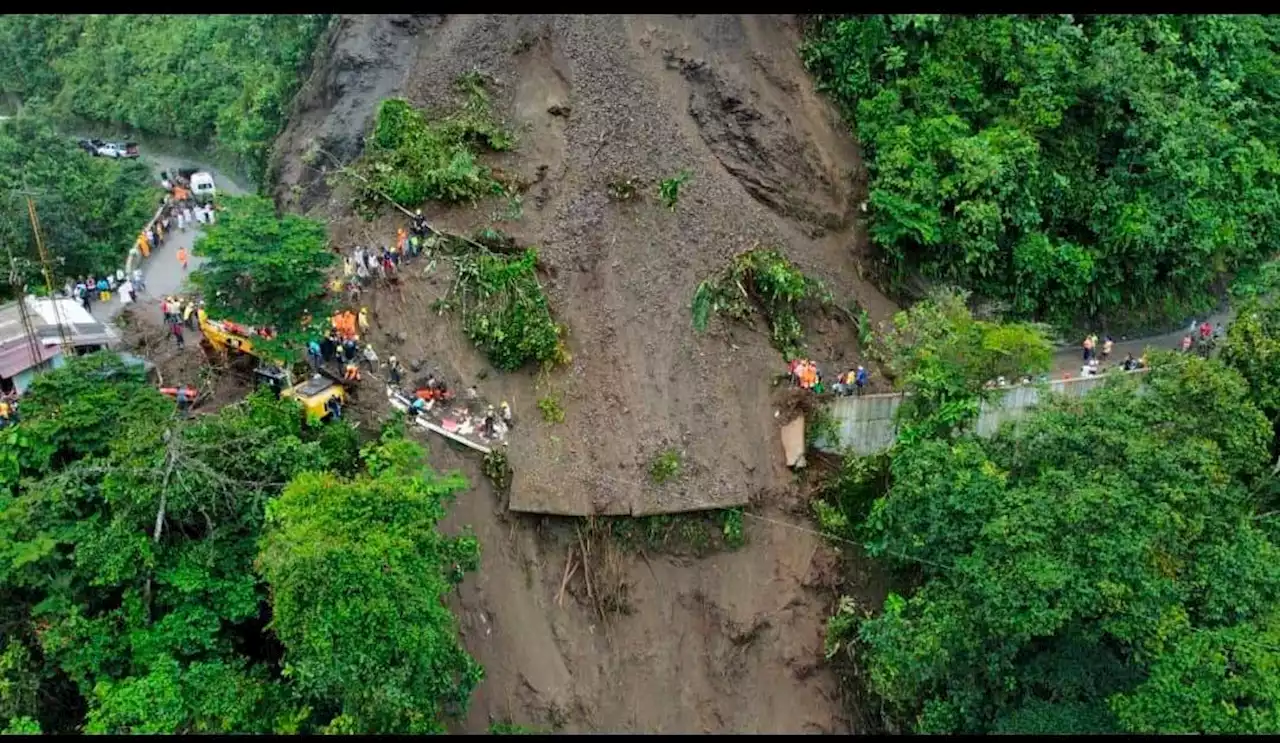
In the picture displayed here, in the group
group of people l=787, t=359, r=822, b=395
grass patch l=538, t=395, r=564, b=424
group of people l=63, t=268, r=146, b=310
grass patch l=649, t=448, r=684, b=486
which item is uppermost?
group of people l=63, t=268, r=146, b=310

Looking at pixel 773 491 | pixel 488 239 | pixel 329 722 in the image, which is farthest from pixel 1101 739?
pixel 488 239

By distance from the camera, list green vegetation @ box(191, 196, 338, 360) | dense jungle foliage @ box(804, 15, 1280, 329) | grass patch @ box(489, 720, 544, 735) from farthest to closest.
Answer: dense jungle foliage @ box(804, 15, 1280, 329) → green vegetation @ box(191, 196, 338, 360) → grass patch @ box(489, 720, 544, 735)

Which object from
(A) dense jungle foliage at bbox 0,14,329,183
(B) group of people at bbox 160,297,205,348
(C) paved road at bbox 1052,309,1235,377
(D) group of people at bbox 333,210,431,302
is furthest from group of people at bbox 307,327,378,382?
(C) paved road at bbox 1052,309,1235,377

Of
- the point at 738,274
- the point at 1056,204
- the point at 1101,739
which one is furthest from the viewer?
the point at 1056,204

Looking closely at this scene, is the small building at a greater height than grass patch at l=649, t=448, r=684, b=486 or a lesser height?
greater

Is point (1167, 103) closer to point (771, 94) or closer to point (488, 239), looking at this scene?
point (771, 94)

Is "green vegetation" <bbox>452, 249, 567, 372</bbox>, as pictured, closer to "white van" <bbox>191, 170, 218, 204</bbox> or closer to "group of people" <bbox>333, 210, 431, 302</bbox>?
"group of people" <bbox>333, 210, 431, 302</bbox>

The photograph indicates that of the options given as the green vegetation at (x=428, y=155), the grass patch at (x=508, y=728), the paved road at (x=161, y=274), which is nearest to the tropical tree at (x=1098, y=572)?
the grass patch at (x=508, y=728)

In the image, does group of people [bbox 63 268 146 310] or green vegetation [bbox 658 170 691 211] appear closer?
green vegetation [bbox 658 170 691 211]
